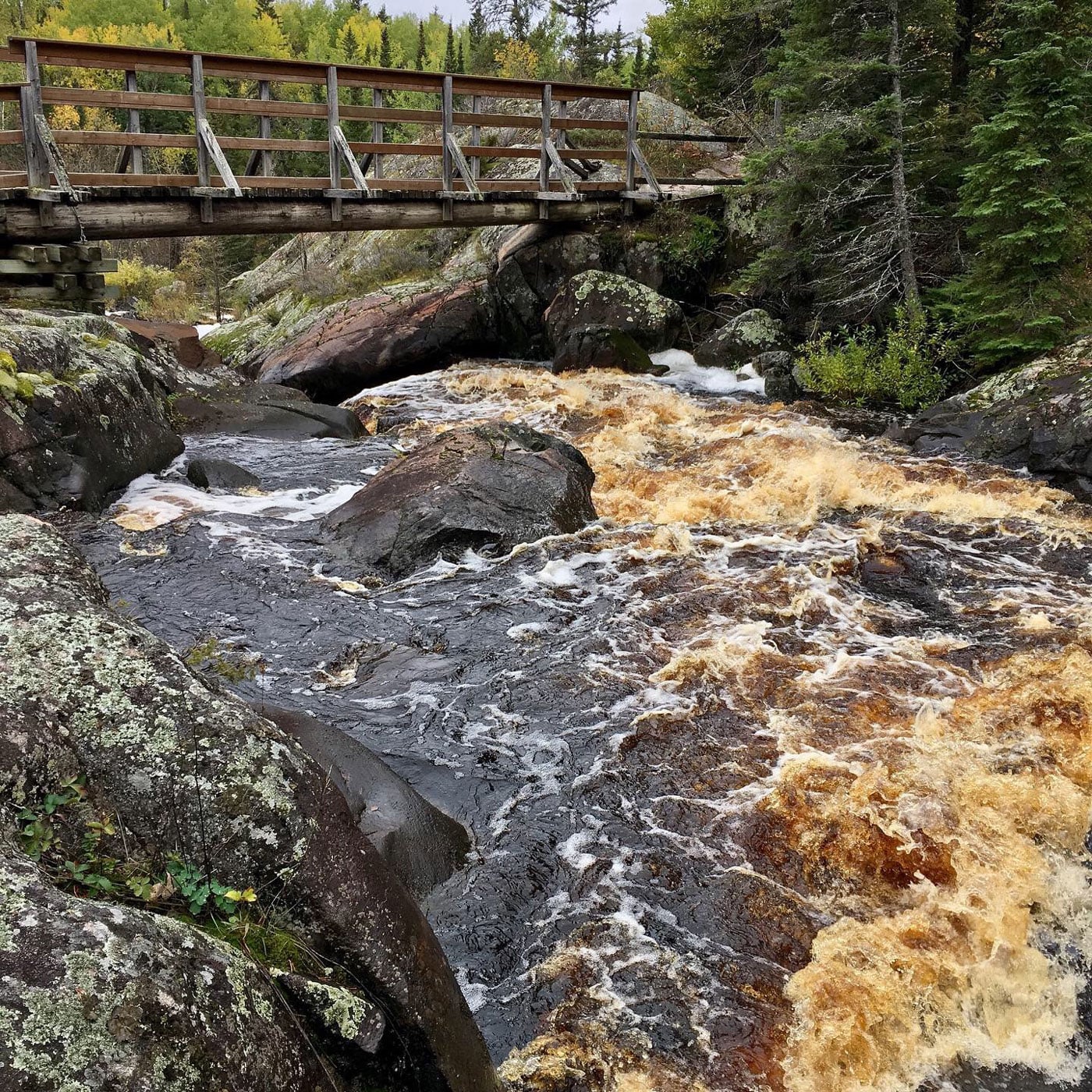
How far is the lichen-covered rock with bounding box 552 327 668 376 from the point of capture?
17.2 metres

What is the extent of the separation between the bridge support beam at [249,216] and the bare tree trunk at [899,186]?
618 cm

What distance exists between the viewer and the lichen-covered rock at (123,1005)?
1771mm

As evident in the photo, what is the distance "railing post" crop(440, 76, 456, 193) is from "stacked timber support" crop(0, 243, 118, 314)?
599 cm

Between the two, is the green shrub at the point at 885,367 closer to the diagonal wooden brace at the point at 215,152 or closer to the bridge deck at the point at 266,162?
the bridge deck at the point at 266,162

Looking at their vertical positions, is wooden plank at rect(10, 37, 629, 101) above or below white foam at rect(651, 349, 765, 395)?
above

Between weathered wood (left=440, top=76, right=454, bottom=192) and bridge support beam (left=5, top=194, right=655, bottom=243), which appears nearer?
bridge support beam (left=5, top=194, right=655, bottom=243)

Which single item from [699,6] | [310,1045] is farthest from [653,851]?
[699,6]

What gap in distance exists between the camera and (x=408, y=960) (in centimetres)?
282

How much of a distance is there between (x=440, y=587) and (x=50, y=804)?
5.63m

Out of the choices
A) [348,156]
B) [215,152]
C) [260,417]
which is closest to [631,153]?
[348,156]

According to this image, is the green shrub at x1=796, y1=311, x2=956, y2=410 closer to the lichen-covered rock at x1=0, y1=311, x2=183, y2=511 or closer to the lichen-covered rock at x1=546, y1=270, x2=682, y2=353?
the lichen-covered rock at x1=546, y1=270, x2=682, y2=353

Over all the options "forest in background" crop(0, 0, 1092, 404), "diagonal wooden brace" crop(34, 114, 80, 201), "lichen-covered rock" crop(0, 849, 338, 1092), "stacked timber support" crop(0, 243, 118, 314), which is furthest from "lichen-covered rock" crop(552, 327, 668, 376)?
"lichen-covered rock" crop(0, 849, 338, 1092)

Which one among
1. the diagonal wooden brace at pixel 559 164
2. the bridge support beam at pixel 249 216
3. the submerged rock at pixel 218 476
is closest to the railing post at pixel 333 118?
the bridge support beam at pixel 249 216

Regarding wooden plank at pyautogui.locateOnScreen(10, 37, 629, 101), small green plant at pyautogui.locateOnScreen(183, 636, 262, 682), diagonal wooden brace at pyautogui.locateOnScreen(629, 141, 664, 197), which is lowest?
small green plant at pyautogui.locateOnScreen(183, 636, 262, 682)
